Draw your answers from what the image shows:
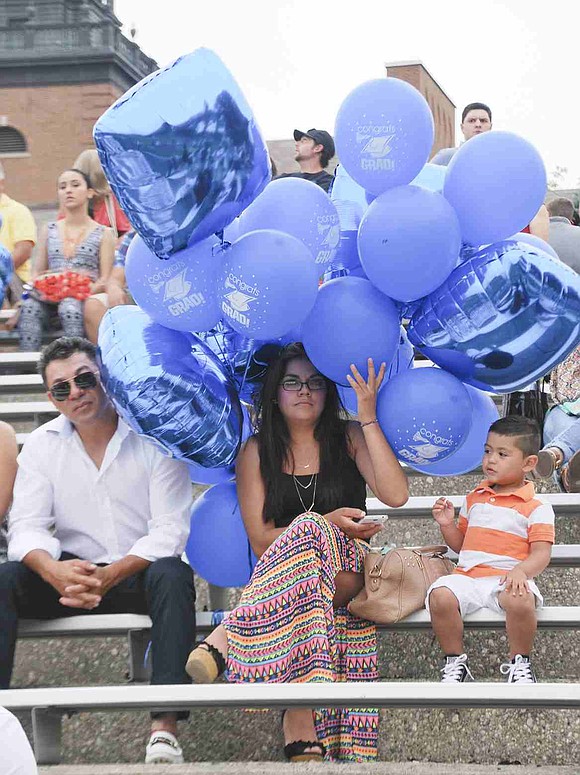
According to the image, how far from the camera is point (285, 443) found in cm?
350

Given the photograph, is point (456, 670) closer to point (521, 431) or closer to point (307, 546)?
point (307, 546)

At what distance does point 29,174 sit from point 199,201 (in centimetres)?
2664

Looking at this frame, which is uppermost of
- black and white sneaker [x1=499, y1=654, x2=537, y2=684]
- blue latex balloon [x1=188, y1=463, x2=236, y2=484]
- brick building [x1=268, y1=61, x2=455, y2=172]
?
brick building [x1=268, y1=61, x2=455, y2=172]

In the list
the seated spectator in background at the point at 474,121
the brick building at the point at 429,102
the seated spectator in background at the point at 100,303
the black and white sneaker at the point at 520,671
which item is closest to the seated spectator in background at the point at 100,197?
the seated spectator in background at the point at 100,303

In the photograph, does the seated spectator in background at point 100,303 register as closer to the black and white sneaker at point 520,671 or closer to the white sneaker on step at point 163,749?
the white sneaker on step at point 163,749

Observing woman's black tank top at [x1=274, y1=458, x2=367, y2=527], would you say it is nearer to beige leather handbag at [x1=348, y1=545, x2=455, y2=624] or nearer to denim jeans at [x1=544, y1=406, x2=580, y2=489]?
beige leather handbag at [x1=348, y1=545, x2=455, y2=624]

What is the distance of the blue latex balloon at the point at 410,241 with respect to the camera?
3070 millimetres

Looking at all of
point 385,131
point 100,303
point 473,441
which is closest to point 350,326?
point 385,131

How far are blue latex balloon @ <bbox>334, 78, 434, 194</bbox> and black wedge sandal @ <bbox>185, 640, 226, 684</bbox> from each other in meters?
1.34

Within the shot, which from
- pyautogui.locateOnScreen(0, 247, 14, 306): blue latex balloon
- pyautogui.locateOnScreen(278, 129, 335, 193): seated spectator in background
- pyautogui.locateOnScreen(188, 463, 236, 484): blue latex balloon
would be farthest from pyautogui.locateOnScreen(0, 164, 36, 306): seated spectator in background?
pyautogui.locateOnScreen(188, 463, 236, 484): blue latex balloon

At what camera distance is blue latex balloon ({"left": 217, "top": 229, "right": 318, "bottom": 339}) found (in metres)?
2.99

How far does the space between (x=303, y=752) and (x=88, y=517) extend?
1032 mm

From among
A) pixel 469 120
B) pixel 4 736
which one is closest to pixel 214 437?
pixel 4 736

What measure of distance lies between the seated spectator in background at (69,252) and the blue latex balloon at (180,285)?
8.35 feet
